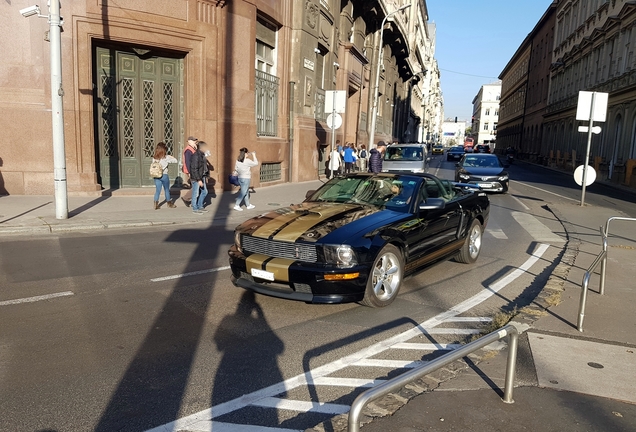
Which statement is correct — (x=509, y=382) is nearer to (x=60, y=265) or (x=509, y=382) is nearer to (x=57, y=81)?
(x=60, y=265)

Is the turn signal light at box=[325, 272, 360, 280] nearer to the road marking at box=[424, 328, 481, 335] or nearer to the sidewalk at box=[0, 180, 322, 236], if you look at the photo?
the road marking at box=[424, 328, 481, 335]

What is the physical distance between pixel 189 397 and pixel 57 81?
9.20 meters

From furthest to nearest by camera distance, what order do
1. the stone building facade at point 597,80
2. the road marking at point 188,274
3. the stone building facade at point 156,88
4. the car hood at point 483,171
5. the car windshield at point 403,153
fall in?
1. the stone building facade at point 597,80
2. the car windshield at point 403,153
3. the car hood at point 483,171
4. the stone building facade at point 156,88
5. the road marking at point 188,274

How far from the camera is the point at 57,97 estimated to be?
1057 cm

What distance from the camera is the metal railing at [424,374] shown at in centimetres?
225

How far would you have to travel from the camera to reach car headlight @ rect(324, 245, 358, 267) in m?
5.20

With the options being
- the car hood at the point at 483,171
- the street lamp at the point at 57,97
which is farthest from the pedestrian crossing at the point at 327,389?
the car hood at the point at 483,171

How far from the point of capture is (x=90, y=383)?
3.79m

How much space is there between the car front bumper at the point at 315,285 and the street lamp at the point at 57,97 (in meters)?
7.17

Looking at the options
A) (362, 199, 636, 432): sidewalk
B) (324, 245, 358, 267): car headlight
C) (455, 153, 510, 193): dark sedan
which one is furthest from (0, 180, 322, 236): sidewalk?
(362, 199, 636, 432): sidewalk

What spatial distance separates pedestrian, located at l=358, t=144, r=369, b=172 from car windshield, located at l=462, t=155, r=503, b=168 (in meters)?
6.71

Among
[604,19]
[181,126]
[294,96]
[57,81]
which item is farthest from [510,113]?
[57,81]

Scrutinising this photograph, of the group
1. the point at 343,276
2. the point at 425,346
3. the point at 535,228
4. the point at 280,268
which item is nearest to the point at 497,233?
the point at 535,228

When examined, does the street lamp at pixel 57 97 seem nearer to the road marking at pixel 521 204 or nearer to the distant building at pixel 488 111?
the road marking at pixel 521 204
